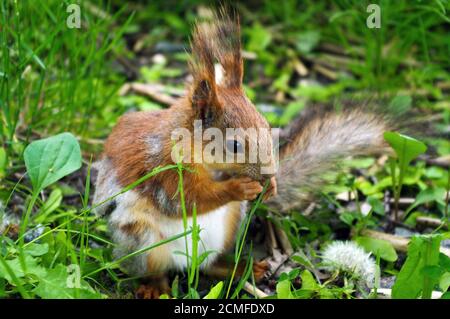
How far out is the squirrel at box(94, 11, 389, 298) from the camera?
1.63m

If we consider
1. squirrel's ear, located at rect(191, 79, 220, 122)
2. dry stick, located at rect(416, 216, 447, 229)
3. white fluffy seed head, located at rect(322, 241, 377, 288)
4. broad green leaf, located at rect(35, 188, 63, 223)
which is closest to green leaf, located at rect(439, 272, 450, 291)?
white fluffy seed head, located at rect(322, 241, 377, 288)

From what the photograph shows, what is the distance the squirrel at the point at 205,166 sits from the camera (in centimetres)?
163

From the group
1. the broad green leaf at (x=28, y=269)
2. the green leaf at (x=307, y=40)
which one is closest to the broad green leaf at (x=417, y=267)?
the broad green leaf at (x=28, y=269)

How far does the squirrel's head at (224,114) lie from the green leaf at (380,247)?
44 centimetres

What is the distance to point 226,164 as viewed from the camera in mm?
1625

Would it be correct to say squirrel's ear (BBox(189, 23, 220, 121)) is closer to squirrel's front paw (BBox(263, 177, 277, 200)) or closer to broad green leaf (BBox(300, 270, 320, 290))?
squirrel's front paw (BBox(263, 177, 277, 200))

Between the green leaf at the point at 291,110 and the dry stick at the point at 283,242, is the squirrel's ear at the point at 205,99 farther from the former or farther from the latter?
the green leaf at the point at 291,110

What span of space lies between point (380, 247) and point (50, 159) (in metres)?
0.93

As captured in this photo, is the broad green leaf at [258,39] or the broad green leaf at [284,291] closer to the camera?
the broad green leaf at [284,291]

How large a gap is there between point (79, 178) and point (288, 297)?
920mm

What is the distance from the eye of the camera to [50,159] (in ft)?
5.47
